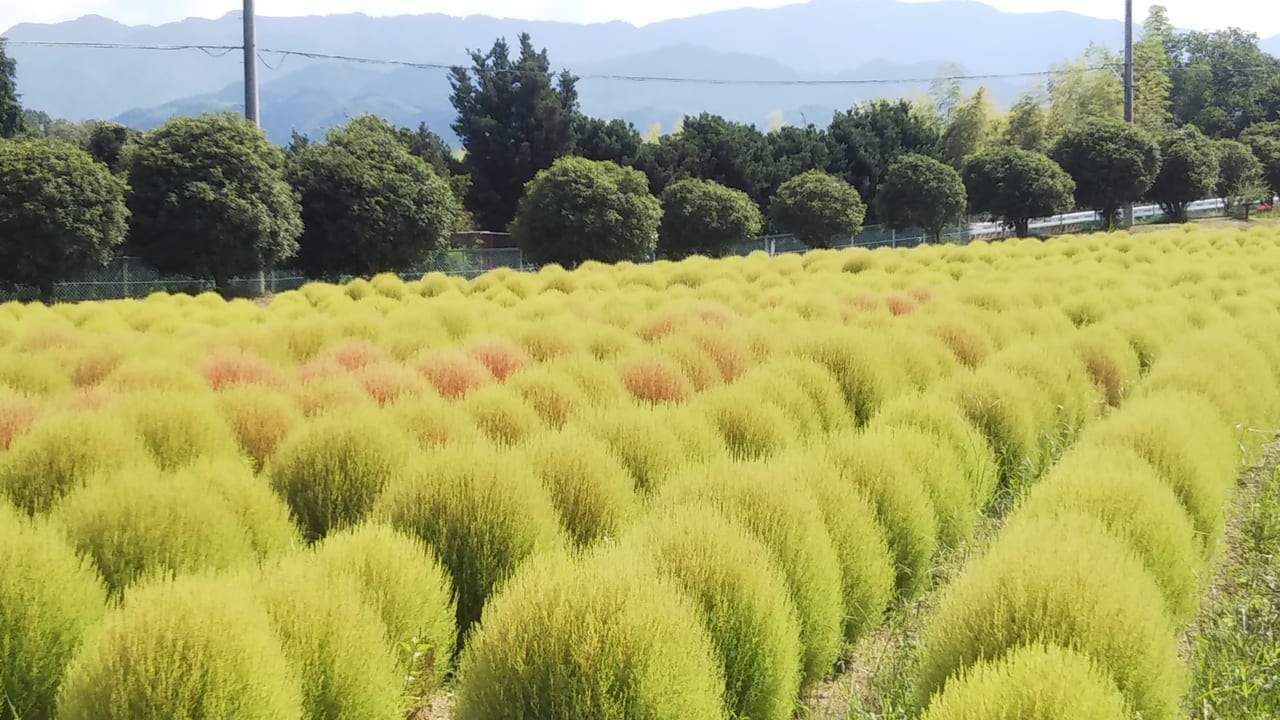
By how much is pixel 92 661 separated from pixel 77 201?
67.7ft

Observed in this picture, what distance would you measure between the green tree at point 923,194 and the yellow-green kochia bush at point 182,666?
3838 centimetres

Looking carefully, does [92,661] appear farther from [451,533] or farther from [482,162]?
[482,162]

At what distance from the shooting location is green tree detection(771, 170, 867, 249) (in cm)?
3531

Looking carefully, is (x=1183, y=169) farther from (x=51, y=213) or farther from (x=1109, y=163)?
(x=51, y=213)

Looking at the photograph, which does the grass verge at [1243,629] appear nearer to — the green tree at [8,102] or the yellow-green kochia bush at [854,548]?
the yellow-green kochia bush at [854,548]

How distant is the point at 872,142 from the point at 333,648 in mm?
48568

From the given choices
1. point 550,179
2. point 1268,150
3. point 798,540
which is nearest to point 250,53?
point 550,179

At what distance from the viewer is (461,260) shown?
31.1 meters

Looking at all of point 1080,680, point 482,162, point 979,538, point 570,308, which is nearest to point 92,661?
point 1080,680

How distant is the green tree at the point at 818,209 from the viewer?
1390 inches

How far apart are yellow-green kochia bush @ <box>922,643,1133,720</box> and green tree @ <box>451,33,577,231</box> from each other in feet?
127

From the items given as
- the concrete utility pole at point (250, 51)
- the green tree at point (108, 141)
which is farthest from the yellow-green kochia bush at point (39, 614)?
the green tree at point (108, 141)

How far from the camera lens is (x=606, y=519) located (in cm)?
441

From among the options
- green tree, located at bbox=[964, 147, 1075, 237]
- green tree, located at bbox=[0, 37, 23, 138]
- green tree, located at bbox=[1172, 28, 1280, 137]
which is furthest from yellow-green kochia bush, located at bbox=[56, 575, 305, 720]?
green tree, located at bbox=[1172, 28, 1280, 137]
